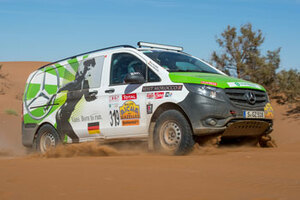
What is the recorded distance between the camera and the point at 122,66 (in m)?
7.91

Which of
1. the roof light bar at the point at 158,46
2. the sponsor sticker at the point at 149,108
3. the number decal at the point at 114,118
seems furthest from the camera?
the roof light bar at the point at 158,46

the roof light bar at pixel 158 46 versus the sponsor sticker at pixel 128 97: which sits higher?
the roof light bar at pixel 158 46

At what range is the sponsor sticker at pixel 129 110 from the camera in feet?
24.0

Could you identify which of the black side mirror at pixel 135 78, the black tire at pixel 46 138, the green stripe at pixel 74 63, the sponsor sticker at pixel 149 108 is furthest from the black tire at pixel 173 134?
the black tire at pixel 46 138

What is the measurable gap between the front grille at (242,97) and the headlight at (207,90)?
0.17 m

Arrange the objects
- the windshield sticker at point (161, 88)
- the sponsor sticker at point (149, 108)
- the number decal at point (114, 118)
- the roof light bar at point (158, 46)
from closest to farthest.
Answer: the windshield sticker at point (161, 88) → the sponsor sticker at point (149, 108) → the number decal at point (114, 118) → the roof light bar at point (158, 46)

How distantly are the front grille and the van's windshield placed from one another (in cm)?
Result: 105

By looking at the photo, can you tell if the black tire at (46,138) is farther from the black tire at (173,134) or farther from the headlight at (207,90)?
the headlight at (207,90)

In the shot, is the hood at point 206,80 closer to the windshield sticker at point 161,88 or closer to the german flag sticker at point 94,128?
the windshield sticker at point 161,88

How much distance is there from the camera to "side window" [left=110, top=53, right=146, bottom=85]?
25.0ft

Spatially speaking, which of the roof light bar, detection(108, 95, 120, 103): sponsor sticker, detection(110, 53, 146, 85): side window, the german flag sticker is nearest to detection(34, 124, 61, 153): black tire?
the german flag sticker

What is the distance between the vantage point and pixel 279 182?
12.3 feet

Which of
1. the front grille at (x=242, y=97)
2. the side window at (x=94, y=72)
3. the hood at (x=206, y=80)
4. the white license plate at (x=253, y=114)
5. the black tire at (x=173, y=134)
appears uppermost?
the side window at (x=94, y=72)

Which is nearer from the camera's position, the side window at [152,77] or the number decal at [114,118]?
the side window at [152,77]
